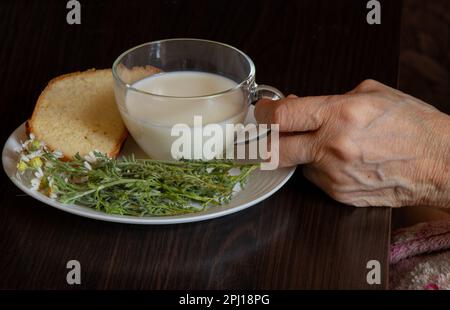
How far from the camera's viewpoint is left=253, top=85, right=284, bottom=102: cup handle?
4.14 feet

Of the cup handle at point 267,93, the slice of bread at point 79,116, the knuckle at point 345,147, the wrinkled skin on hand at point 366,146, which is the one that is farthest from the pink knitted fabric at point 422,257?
the slice of bread at point 79,116

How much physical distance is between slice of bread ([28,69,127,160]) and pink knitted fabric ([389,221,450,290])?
50 cm

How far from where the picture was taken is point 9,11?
1.71 m

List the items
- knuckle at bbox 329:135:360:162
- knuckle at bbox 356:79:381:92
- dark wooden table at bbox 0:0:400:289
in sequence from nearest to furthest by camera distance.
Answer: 1. dark wooden table at bbox 0:0:400:289
2. knuckle at bbox 329:135:360:162
3. knuckle at bbox 356:79:381:92

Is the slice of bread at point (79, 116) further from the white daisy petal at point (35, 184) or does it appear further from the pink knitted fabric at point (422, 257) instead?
the pink knitted fabric at point (422, 257)

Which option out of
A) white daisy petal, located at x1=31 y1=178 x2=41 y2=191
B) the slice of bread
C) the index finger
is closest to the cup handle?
the index finger

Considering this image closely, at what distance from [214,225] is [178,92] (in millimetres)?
264

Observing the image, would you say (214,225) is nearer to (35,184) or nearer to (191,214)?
(191,214)

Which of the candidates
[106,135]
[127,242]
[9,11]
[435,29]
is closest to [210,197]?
[127,242]

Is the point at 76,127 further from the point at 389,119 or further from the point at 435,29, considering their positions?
the point at 435,29

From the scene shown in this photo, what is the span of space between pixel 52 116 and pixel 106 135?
105 millimetres

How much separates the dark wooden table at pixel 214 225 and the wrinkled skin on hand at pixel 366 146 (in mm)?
37

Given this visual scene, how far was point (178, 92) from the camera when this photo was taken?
1253 mm

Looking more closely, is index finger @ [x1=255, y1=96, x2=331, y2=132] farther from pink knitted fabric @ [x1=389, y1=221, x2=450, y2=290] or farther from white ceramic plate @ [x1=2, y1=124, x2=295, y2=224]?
pink knitted fabric @ [x1=389, y1=221, x2=450, y2=290]
